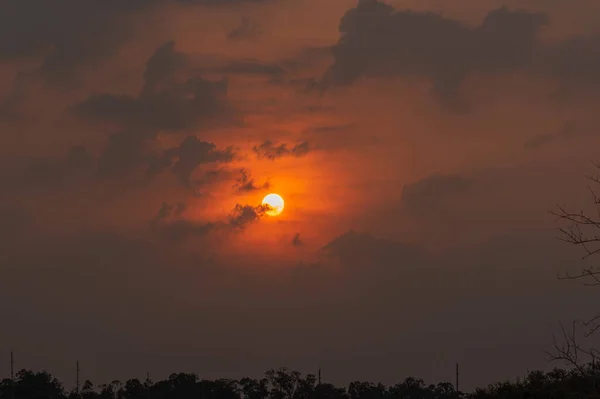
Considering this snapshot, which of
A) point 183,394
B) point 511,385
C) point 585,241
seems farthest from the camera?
point 183,394

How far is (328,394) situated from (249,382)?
11.2 metres

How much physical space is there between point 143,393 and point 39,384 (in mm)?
14786

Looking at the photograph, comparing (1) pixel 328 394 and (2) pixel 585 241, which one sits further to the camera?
(1) pixel 328 394

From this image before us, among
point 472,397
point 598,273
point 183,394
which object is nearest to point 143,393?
point 183,394

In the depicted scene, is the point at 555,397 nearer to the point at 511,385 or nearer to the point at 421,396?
the point at 511,385

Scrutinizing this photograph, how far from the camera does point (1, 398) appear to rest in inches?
4852

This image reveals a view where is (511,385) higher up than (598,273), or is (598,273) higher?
(598,273)

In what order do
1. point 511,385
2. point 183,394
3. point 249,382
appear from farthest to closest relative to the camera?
point 183,394 → point 249,382 → point 511,385

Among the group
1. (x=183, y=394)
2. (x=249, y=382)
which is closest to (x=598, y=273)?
(x=249, y=382)

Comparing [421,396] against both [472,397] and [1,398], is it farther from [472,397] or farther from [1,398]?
[472,397]

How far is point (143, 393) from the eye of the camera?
410 ft

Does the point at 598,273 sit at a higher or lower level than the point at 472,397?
higher

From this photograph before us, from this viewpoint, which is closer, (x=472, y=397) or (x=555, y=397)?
(x=555, y=397)

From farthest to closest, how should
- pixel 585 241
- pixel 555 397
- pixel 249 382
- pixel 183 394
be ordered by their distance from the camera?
pixel 183 394
pixel 249 382
pixel 555 397
pixel 585 241
